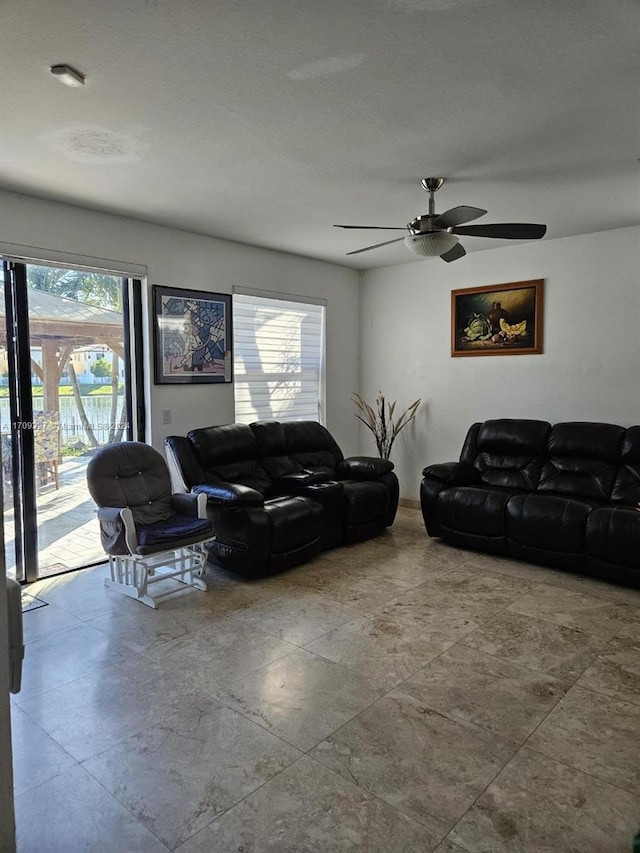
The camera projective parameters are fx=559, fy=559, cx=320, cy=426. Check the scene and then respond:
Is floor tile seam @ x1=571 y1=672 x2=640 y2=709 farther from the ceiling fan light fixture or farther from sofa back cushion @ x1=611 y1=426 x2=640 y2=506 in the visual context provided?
the ceiling fan light fixture

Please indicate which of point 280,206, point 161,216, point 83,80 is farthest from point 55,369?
point 83,80

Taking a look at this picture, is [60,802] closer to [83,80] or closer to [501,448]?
[83,80]

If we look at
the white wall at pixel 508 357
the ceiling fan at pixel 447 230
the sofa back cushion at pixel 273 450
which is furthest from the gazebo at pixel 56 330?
the white wall at pixel 508 357

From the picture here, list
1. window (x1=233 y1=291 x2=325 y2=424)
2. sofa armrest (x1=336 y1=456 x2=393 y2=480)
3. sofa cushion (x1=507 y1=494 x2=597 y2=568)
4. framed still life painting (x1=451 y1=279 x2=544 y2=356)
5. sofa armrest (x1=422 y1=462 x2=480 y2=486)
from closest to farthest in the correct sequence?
1. sofa cushion (x1=507 y1=494 x2=597 y2=568)
2. sofa armrest (x1=422 y1=462 x2=480 y2=486)
3. sofa armrest (x1=336 y1=456 x2=393 y2=480)
4. framed still life painting (x1=451 y1=279 x2=544 y2=356)
5. window (x1=233 y1=291 x2=325 y2=424)

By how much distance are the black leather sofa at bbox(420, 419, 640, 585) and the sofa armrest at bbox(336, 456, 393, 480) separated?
1.29ft

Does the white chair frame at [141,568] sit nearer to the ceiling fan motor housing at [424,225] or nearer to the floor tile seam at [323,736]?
the floor tile seam at [323,736]

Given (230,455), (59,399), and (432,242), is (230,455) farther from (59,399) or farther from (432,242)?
(432,242)

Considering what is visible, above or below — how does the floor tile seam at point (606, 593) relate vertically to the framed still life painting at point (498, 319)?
below

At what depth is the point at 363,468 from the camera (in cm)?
488

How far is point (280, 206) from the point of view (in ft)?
12.9

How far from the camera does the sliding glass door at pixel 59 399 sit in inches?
146

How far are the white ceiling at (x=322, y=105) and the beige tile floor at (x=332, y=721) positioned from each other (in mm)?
2558

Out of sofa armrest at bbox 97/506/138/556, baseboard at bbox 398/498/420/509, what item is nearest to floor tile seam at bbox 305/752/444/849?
sofa armrest at bbox 97/506/138/556

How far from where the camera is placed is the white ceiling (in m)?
1.87
